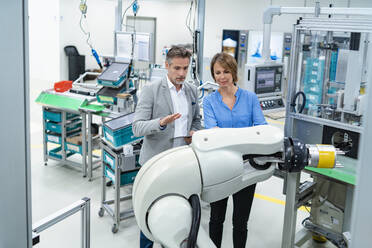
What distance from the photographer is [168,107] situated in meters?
2.41

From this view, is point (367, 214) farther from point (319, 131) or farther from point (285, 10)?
point (285, 10)

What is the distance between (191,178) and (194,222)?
5.2 inches

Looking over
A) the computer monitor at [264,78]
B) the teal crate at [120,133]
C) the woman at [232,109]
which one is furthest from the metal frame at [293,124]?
the teal crate at [120,133]

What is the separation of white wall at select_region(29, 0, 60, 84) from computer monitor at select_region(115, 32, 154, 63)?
6.91m

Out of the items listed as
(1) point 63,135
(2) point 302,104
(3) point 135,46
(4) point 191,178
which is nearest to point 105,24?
(1) point 63,135

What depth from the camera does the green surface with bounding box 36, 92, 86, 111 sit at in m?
4.36

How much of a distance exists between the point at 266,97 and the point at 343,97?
1.61 meters

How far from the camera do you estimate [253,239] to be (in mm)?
3268

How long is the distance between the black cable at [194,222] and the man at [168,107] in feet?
3.71

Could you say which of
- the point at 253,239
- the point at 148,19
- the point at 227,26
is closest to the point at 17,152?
the point at 253,239

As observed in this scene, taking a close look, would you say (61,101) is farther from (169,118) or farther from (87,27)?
(87,27)

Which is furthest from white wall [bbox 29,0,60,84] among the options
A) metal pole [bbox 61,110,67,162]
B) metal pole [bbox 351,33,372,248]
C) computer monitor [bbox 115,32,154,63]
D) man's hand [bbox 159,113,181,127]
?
metal pole [bbox 351,33,372,248]

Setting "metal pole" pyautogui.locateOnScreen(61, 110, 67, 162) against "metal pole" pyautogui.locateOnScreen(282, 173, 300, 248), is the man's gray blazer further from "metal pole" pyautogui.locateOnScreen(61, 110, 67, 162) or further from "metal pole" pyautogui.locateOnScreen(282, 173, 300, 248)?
"metal pole" pyautogui.locateOnScreen(61, 110, 67, 162)

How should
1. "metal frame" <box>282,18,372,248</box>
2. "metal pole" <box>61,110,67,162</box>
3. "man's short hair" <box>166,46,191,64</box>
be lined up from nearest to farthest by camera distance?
1. "man's short hair" <box>166,46,191,64</box>
2. "metal frame" <box>282,18,372,248</box>
3. "metal pole" <box>61,110,67,162</box>
